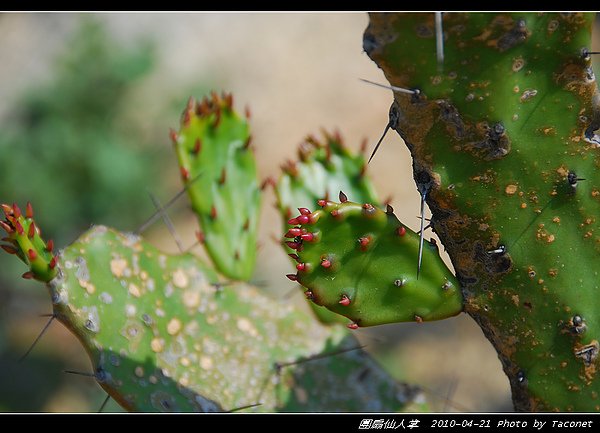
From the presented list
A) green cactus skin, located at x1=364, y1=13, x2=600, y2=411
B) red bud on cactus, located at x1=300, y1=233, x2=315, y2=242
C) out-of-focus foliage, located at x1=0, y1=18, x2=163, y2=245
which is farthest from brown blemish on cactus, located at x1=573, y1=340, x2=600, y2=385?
out-of-focus foliage, located at x1=0, y1=18, x2=163, y2=245

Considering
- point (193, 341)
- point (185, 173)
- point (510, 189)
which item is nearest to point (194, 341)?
point (193, 341)

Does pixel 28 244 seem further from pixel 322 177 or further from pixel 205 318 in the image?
pixel 322 177

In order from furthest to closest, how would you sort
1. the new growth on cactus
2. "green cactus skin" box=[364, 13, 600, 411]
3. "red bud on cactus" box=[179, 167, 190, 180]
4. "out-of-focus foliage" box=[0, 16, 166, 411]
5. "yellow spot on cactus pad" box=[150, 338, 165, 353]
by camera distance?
"out-of-focus foliage" box=[0, 16, 166, 411]
"red bud on cactus" box=[179, 167, 190, 180]
"yellow spot on cactus pad" box=[150, 338, 165, 353]
the new growth on cactus
"green cactus skin" box=[364, 13, 600, 411]

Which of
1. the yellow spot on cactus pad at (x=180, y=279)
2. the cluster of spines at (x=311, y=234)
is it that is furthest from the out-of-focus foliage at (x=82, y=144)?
the cluster of spines at (x=311, y=234)

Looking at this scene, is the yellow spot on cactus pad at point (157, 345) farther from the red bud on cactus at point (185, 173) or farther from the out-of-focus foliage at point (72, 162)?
the out-of-focus foliage at point (72, 162)

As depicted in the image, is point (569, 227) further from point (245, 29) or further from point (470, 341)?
point (245, 29)

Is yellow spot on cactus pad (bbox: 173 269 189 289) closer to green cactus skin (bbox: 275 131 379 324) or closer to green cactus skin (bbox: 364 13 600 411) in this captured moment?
green cactus skin (bbox: 275 131 379 324)
